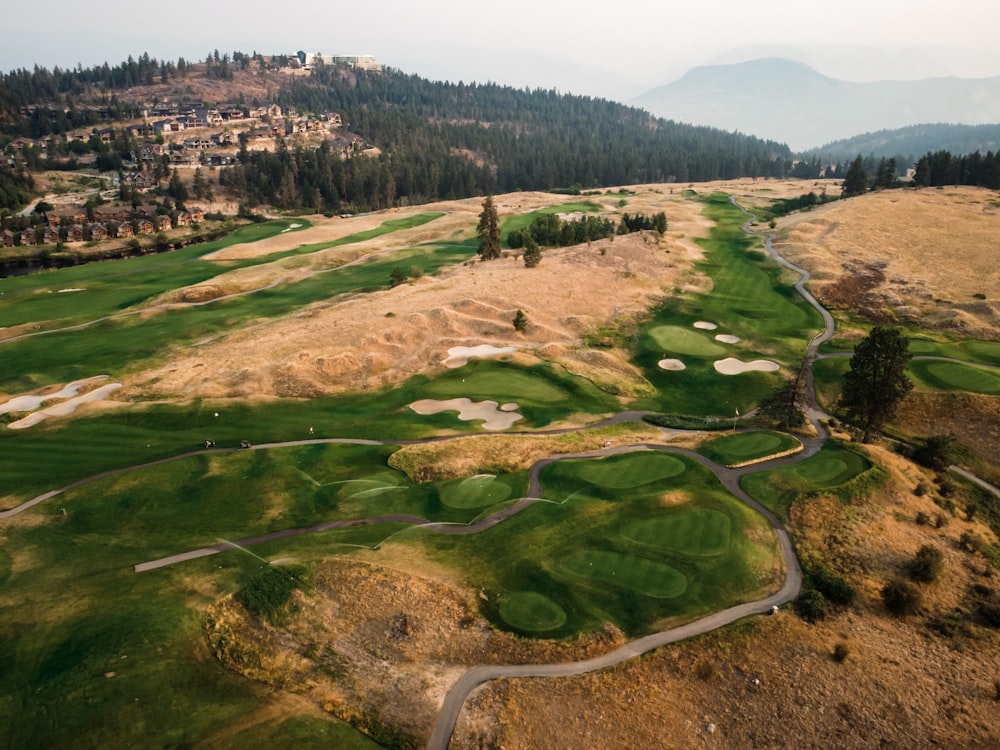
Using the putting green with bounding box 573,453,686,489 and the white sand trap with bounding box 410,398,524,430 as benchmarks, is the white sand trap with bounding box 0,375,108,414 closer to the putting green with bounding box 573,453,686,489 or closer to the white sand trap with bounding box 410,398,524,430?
the white sand trap with bounding box 410,398,524,430

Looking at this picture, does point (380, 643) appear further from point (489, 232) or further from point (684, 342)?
point (489, 232)

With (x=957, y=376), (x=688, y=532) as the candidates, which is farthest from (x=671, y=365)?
(x=688, y=532)

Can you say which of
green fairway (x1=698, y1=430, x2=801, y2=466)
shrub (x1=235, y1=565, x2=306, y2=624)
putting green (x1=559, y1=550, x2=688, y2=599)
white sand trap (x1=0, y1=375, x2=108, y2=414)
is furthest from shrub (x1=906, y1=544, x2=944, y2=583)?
white sand trap (x1=0, y1=375, x2=108, y2=414)

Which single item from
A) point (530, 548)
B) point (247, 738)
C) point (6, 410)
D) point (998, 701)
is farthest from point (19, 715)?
point (6, 410)

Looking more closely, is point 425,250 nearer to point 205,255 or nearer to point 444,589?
point 205,255

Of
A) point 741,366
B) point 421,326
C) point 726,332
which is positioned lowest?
point 741,366

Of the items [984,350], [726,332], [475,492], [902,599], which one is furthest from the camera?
[726,332]
